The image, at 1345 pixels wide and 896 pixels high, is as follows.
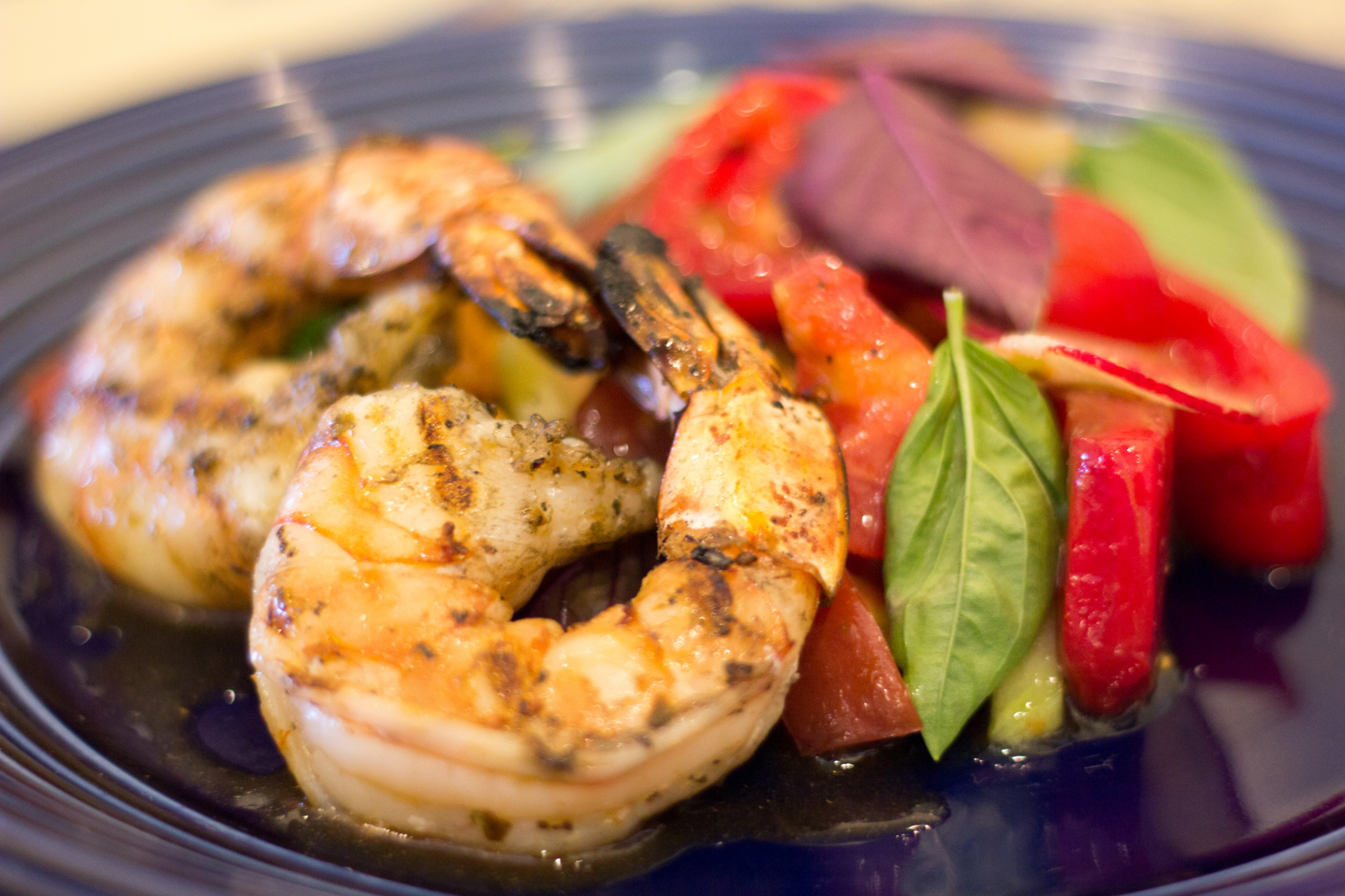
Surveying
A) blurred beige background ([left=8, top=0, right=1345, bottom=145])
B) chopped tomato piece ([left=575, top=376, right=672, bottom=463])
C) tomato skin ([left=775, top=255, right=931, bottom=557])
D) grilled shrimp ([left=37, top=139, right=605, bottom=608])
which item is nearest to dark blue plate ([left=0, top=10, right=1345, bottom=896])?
grilled shrimp ([left=37, top=139, right=605, bottom=608])

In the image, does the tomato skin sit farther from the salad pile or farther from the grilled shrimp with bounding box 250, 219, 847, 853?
the grilled shrimp with bounding box 250, 219, 847, 853

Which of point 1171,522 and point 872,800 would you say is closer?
point 872,800

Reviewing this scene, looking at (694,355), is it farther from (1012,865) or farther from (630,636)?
(1012,865)

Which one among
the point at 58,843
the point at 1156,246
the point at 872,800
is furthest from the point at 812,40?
the point at 58,843

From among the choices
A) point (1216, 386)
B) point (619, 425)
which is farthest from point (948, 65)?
point (619, 425)

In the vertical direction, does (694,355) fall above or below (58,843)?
above

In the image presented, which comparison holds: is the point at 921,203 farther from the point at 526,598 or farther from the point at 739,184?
the point at 526,598

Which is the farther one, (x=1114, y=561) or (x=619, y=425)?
(x=619, y=425)
